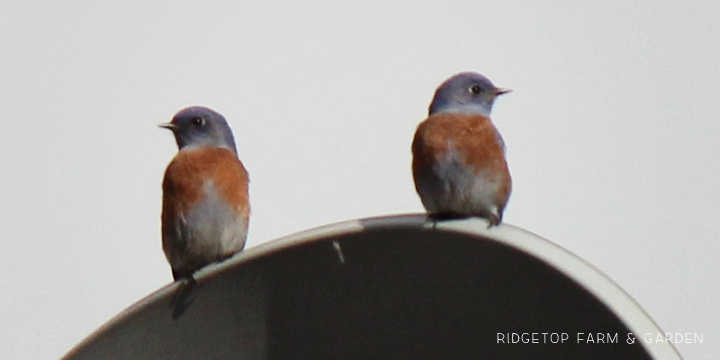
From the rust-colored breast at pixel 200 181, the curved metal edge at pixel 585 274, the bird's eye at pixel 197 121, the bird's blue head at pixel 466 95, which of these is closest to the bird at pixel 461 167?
the bird's blue head at pixel 466 95

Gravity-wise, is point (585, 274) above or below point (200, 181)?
below

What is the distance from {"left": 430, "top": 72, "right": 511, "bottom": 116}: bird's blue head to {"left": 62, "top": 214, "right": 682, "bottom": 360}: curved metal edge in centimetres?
254

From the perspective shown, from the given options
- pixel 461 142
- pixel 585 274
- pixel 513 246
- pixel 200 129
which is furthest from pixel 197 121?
pixel 585 274

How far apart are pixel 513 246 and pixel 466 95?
3440mm

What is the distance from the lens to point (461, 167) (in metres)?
6.07

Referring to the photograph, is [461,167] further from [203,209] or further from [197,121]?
[197,121]

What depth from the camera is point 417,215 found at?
4195 millimetres

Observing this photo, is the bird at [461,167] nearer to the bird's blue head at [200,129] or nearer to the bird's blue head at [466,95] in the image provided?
the bird's blue head at [466,95]

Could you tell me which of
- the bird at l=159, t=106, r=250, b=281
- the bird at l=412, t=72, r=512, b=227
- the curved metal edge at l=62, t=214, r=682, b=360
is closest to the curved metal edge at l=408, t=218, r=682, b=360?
the curved metal edge at l=62, t=214, r=682, b=360

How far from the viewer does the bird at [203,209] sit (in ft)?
21.9

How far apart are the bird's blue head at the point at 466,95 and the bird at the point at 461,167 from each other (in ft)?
1.06

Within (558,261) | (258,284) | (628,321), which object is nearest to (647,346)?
(628,321)

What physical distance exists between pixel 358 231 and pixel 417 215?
0.87 ft

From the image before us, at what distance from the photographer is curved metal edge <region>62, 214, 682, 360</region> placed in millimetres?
3153
